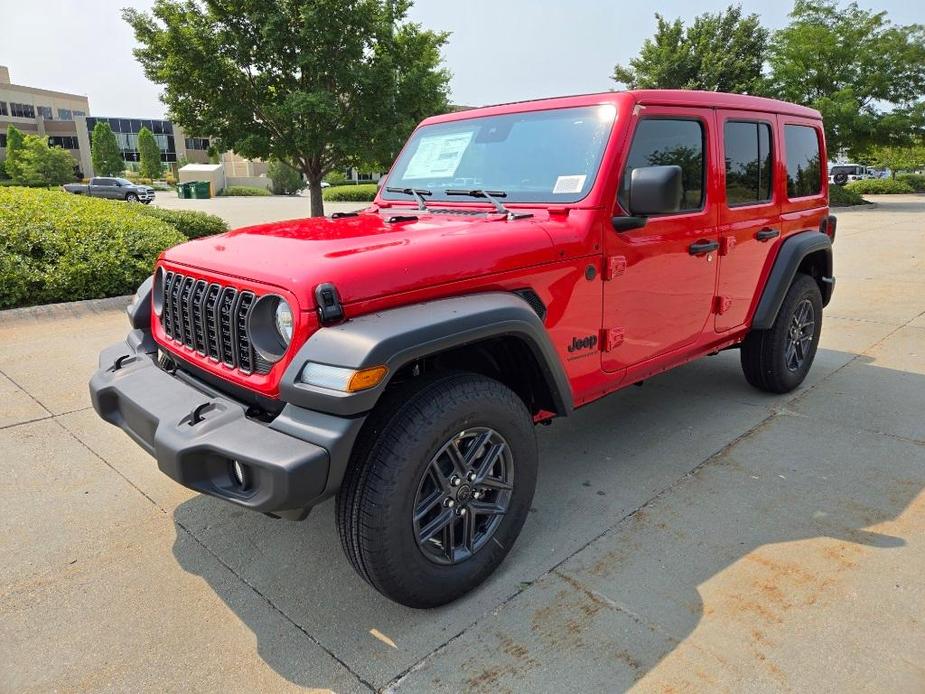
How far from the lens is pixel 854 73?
23.6 m

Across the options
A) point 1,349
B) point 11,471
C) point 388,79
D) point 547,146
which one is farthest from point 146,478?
point 388,79

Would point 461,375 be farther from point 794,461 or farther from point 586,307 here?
point 794,461

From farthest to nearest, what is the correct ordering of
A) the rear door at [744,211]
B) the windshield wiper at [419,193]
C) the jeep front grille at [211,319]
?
the rear door at [744,211] → the windshield wiper at [419,193] → the jeep front grille at [211,319]

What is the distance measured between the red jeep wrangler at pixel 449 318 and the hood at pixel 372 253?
1 centimetres

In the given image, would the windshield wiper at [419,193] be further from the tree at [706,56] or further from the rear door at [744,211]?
the tree at [706,56]

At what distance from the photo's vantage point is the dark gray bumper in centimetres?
197

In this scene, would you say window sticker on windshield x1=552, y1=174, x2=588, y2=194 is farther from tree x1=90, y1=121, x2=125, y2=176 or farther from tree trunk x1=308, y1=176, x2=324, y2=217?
tree x1=90, y1=121, x2=125, y2=176

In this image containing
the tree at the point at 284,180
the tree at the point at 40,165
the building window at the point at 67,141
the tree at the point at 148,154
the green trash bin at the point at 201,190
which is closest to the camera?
the green trash bin at the point at 201,190

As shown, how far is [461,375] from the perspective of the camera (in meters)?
2.42

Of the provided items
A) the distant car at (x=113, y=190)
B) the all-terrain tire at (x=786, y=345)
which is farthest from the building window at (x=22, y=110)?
the all-terrain tire at (x=786, y=345)

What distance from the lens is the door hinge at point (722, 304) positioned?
12.4 ft

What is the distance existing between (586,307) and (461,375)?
81 centimetres

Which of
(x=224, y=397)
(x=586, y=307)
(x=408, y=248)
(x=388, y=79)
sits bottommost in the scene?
(x=224, y=397)

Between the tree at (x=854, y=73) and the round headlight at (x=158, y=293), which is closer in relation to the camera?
the round headlight at (x=158, y=293)
